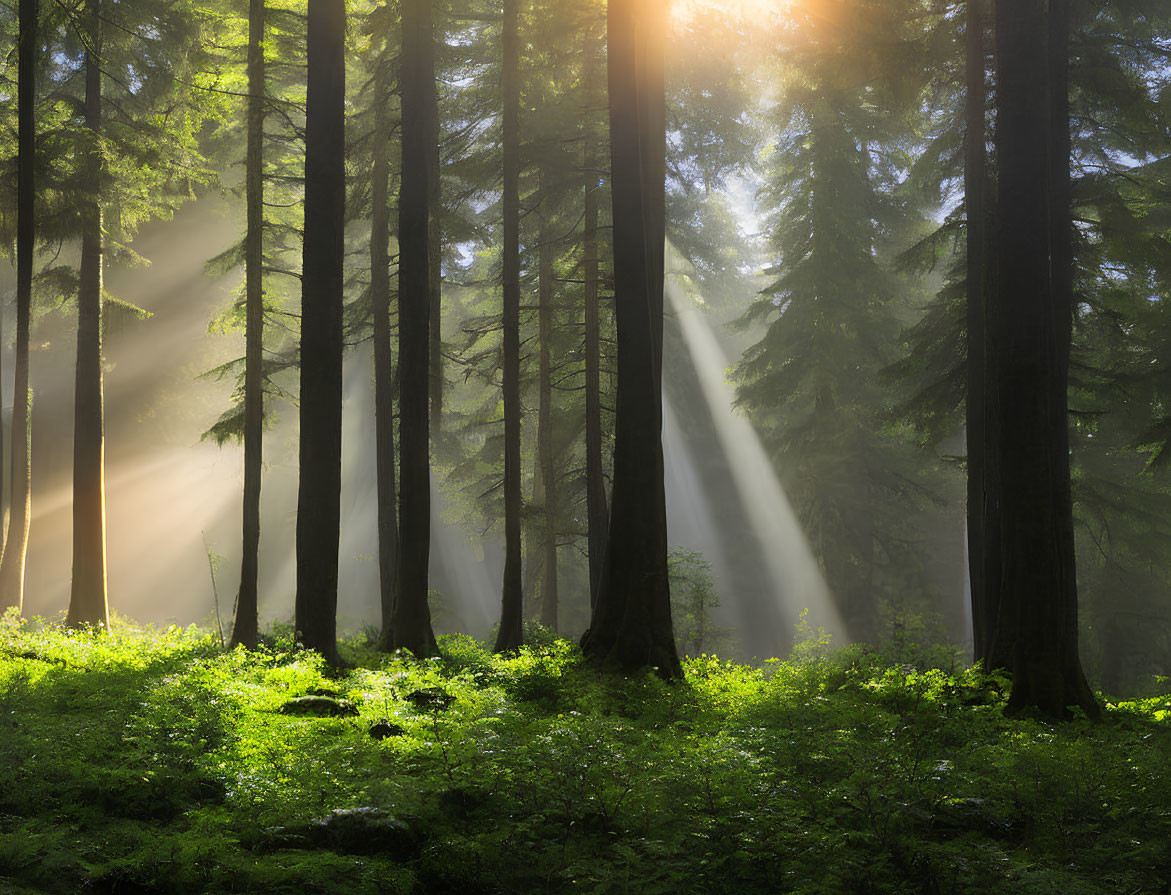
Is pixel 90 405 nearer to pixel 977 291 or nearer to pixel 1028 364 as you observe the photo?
pixel 1028 364

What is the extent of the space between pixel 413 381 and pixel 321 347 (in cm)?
243

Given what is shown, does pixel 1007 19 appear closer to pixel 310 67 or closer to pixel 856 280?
pixel 310 67

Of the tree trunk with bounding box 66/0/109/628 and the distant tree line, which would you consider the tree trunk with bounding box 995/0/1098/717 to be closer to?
the distant tree line

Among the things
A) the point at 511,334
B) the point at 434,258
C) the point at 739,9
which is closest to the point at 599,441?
the point at 511,334

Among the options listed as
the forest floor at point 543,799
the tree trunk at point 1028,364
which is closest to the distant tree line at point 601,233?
the tree trunk at point 1028,364

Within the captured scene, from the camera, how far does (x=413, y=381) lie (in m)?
12.3

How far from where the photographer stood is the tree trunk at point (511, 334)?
14.3 m

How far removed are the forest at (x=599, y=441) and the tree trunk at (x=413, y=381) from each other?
67 millimetres

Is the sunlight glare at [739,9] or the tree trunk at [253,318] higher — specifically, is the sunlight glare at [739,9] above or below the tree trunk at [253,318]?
above

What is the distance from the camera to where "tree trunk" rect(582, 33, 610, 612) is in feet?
49.3

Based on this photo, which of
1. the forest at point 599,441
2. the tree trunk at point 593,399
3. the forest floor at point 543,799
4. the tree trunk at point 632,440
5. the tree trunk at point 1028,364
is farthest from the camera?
the tree trunk at point 593,399

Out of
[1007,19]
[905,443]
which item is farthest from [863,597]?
[1007,19]

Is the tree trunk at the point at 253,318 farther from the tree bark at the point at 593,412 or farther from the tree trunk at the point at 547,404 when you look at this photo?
the tree trunk at the point at 547,404

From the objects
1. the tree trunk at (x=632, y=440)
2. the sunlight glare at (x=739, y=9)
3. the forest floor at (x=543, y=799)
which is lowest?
the forest floor at (x=543, y=799)
